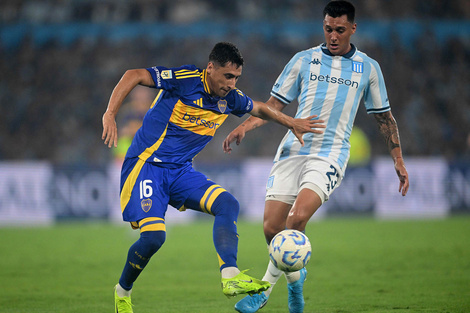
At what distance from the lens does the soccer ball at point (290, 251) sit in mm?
4855

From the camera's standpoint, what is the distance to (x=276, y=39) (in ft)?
68.5

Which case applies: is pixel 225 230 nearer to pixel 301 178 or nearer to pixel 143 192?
pixel 143 192

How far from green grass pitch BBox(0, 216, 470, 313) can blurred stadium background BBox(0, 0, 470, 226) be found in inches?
207

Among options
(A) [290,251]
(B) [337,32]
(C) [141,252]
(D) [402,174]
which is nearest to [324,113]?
(B) [337,32]

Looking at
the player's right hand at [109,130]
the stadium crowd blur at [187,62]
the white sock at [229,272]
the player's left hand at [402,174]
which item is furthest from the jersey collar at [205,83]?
the stadium crowd blur at [187,62]

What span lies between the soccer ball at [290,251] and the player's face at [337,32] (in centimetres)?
184

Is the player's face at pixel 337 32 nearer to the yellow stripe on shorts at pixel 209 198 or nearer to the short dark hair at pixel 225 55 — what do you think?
the short dark hair at pixel 225 55

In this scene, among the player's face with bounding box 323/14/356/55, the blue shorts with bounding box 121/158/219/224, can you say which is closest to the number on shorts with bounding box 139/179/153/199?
the blue shorts with bounding box 121/158/219/224

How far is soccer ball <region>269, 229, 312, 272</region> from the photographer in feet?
15.9

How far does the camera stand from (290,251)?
486 cm

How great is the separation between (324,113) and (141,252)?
2.04 m

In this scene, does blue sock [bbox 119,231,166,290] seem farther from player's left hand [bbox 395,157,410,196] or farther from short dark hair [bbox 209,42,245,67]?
player's left hand [bbox 395,157,410,196]

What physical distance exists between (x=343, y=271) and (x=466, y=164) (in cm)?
848

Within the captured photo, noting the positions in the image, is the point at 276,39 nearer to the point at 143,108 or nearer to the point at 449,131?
the point at 449,131
